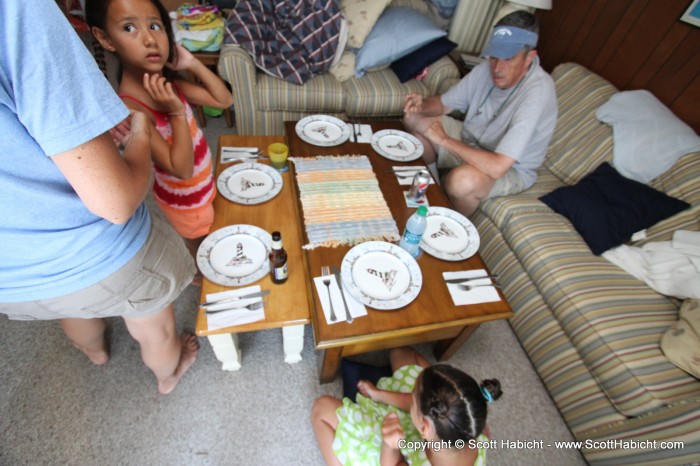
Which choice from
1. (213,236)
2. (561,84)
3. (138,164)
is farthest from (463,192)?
(138,164)

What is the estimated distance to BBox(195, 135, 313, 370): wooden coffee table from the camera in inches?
42.8

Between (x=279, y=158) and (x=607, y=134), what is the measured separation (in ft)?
5.80

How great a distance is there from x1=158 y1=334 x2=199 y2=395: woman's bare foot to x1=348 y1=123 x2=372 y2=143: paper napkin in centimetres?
120

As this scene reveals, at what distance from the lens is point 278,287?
3.81 ft

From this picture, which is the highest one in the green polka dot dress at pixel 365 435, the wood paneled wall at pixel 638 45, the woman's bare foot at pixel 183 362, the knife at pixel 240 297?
the wood paneled wall at pixel 638 45

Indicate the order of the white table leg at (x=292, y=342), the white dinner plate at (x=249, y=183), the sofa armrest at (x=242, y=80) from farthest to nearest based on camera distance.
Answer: the sofa armrest at (x=242, y=80) → the white dinner plate at (x=249, y=183) → the white table leg at (x=292, y=342)

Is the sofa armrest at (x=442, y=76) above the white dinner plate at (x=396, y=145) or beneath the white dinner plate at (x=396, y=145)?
above

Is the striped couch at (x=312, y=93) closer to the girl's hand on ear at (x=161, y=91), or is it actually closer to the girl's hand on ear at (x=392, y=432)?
the girl's hand on ear at (x=161, y=91)

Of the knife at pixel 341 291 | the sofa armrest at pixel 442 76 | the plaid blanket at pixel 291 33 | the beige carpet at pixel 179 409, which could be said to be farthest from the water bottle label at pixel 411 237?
the sofa armrest at pixel 442 76

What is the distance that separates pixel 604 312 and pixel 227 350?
152 centimetres

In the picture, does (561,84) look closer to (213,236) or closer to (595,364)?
(595,364)

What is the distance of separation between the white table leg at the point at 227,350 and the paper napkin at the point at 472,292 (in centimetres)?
81

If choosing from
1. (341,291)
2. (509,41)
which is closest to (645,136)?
(509,41)

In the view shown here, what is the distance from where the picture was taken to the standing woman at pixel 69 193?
18.2 inches
